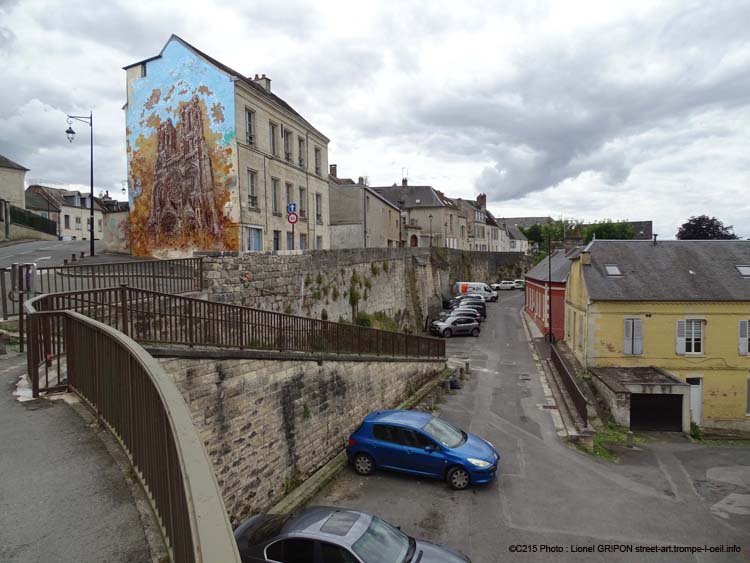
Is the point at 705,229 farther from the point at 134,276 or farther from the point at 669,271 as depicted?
the point at 134,276

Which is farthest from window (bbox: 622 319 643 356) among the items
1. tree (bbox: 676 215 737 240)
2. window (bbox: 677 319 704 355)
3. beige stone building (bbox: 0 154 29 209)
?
tree (bbox: 676 215 737 240)

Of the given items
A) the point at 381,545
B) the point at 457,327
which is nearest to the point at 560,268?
the point at 457,327

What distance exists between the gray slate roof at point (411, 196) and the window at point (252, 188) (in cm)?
4093

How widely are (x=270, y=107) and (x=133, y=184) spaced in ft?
24.4

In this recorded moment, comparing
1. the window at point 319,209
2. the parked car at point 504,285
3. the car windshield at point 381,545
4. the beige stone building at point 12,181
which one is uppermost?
the beige stone building at point 12,181

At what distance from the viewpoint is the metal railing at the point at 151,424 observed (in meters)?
1.88

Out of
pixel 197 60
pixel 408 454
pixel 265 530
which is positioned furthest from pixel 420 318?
pixel 265 530

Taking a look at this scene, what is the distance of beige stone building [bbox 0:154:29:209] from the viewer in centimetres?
3684

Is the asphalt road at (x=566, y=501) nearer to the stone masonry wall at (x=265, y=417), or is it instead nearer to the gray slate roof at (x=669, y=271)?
the stone masonry wall at (x=265, y=417)

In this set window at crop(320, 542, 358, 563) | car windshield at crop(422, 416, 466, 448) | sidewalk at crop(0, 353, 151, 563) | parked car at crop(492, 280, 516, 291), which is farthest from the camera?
parked car at crop(492, 280, 516, 291)

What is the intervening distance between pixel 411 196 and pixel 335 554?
198 ft

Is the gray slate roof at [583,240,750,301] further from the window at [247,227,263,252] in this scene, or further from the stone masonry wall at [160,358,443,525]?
the window at [247,227,263,252]

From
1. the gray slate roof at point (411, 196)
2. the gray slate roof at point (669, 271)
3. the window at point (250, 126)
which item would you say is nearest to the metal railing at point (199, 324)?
the window at point (250, 126)

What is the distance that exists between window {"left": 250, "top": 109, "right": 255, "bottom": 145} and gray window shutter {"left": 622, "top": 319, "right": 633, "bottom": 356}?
18394mm
